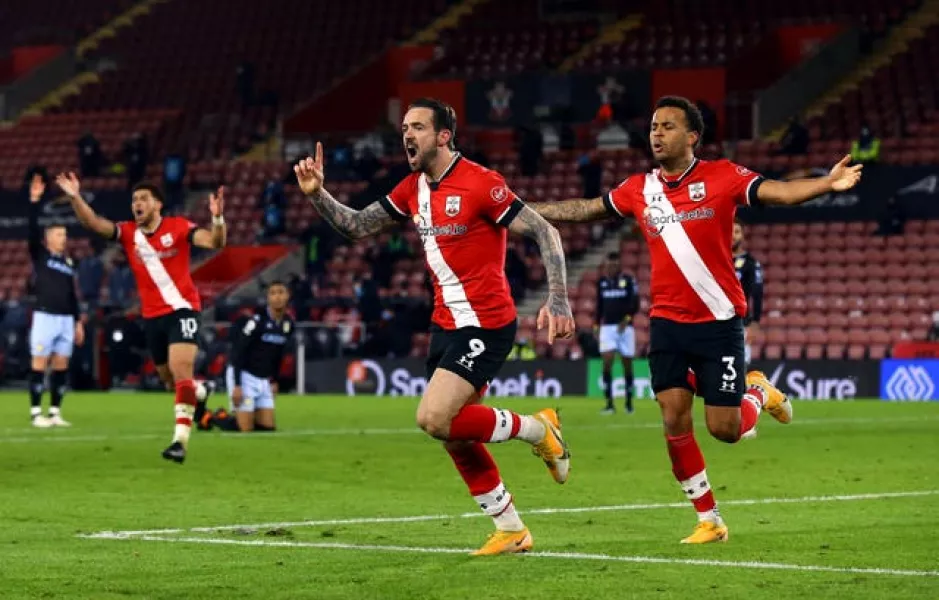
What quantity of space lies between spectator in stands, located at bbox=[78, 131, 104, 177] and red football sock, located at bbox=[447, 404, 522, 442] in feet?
119

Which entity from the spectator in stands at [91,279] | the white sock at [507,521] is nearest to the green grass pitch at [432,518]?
the white sock at [507,521]

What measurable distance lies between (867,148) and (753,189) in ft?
82.0

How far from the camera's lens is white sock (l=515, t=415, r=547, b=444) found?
990cm

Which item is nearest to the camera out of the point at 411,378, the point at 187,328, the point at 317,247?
the point at 187,328

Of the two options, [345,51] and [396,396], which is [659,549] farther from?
[345,51]

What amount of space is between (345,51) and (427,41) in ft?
6.92

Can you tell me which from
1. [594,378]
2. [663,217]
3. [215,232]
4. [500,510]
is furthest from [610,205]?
[594,378]

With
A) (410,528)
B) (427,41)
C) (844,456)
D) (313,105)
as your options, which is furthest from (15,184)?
(410,528)

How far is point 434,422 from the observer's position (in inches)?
368

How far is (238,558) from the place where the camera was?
30.6 ft

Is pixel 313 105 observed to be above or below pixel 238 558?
above

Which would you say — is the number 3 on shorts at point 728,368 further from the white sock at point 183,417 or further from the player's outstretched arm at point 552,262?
the white sock at point 183,417

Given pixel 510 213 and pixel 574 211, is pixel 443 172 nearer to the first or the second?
pixel 510 213

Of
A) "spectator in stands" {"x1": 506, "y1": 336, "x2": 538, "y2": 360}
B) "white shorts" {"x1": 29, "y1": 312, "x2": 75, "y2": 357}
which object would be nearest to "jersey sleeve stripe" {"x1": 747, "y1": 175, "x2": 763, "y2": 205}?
"white shorts" {"x1": 29, "y1": 312, "x2": 75, "y2": 357}
